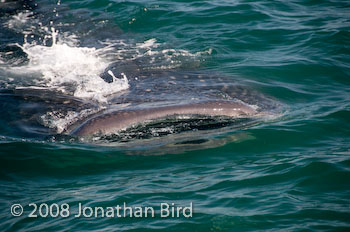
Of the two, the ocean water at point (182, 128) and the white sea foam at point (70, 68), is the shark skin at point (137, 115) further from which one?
the white sea foam at point (70, 68)

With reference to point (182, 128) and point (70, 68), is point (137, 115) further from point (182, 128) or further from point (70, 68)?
point (70, 68)

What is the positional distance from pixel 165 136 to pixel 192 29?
6777mm

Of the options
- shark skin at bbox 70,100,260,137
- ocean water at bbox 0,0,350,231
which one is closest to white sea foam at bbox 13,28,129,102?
ocean water at bbox 0,0,350,231

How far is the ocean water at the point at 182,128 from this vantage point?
18.7ft

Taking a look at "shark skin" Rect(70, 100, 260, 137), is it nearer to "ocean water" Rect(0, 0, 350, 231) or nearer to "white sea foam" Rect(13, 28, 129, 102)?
"ocean water" Rect(0, 0, 350, 231)

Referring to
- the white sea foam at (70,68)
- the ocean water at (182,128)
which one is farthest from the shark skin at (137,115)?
the white sea foam at (70,68)

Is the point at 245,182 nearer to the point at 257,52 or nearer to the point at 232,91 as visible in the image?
the point at 232,91

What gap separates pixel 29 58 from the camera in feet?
38.3

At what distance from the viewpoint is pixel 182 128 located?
24.1 feet

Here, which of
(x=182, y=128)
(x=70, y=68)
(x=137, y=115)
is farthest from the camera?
(x=70, y=68)

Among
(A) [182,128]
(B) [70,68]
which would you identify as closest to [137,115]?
(A) [182,128]

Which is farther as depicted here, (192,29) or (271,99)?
(192,29)

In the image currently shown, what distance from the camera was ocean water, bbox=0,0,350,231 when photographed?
5.70m

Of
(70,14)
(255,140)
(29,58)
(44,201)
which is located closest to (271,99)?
(255,140)
